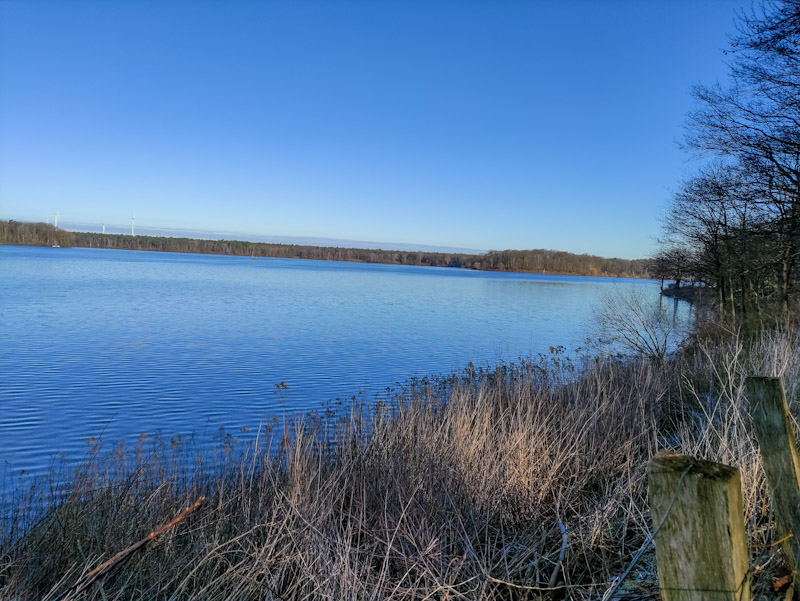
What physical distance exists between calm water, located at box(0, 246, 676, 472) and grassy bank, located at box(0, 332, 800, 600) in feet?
10.8

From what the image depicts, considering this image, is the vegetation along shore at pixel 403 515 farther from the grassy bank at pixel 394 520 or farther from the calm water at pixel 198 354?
the calm water at pixel 198 354

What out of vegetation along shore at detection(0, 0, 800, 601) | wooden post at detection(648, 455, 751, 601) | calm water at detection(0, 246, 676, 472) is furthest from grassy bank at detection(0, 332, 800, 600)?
calm water at detection(0, 246, 676, 472)

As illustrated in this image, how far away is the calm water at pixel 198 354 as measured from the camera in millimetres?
10672

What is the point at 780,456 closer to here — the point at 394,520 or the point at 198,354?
the point at 394,520

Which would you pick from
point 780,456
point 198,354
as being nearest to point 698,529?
point 780,456

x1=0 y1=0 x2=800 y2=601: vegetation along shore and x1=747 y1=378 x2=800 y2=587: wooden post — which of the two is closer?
x1=747 y1=378 x2=800 y2=587: wooden post

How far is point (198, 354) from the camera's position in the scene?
55.8 ft

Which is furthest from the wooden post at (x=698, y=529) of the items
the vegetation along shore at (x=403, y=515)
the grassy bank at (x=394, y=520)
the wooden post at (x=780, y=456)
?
the grassy bank at (x=394, y=520)

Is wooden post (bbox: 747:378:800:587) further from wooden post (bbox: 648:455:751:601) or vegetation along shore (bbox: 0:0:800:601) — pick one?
wooden post (bbox: 648:455:751:601)

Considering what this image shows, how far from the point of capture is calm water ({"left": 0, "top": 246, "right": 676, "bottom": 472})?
1067 cm

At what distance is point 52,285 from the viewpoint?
36531 mm

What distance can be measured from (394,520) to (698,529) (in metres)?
3.43

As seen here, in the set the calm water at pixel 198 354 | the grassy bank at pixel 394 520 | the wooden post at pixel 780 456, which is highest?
the wooden post at pixel 780 456

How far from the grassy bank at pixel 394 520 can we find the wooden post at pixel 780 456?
0.66 meters
